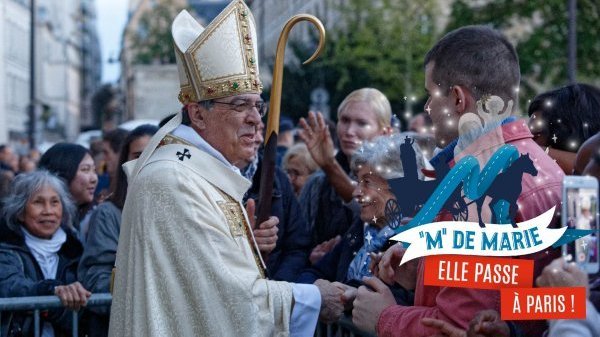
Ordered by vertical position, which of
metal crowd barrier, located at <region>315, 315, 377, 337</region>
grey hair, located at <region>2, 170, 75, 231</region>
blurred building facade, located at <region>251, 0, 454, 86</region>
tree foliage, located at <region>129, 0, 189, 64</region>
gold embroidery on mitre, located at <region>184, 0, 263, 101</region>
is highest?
tree foliage, located at <region>129, 0, 189, 64</region>

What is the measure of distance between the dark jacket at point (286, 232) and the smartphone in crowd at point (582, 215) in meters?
3.19

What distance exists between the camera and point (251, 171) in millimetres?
6059

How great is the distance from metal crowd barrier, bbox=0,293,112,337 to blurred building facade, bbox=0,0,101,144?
21.7m

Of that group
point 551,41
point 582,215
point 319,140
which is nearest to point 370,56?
point 551,41

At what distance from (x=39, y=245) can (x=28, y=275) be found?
203 millimetres

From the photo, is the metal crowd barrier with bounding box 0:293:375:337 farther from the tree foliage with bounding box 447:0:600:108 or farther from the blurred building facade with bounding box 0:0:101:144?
the tree foliage with bounding box 447:0:600:108

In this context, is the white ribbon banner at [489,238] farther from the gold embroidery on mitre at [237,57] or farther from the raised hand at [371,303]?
the gold embroidery on mitre at [237,57]

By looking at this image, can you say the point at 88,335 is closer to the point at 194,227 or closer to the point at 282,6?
the point at 194,227

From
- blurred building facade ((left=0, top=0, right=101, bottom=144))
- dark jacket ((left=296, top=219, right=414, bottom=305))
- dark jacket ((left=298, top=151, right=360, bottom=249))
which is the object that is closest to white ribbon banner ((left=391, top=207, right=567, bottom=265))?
dark jacket ((left=296, top=219, right=414, bottom=305))

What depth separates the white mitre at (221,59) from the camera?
442 cm

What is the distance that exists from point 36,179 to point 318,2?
4602cm

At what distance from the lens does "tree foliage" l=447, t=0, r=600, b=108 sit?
28.8 meters

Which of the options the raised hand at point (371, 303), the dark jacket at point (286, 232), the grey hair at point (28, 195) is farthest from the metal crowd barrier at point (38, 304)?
the raised hand at point (371, 303)

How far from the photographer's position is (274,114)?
4.80 metres
